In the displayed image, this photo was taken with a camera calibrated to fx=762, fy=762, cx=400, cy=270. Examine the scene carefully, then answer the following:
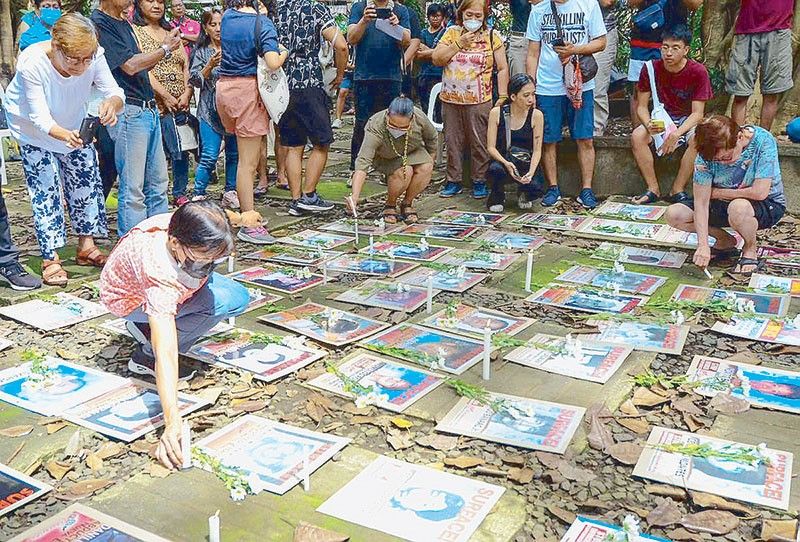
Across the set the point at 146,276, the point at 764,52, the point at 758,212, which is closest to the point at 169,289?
the point at 146,276

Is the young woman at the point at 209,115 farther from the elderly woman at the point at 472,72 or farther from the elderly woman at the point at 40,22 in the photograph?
the elderly woman at the point at 472,72

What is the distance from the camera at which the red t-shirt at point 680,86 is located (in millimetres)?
5641

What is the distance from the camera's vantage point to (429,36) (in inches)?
345

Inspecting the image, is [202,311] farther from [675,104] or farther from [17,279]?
[675,104]

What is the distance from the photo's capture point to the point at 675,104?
5816 millimetres

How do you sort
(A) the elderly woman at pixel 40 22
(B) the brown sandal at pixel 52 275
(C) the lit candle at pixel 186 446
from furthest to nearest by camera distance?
(A) the elderly woman at pixel 40 22
(B) the brown sandal at pixel 52 275
(C) the lit candle at pixel 186 446

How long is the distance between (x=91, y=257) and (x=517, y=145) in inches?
130

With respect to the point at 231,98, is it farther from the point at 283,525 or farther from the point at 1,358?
the point at 283,525

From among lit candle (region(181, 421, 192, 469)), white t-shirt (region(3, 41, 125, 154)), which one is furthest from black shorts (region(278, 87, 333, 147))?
lit candle (region(181, 421, 192, 469))

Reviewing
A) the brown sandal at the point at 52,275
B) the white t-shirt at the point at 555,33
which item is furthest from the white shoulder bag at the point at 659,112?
the brown sandal at the point at 52,275

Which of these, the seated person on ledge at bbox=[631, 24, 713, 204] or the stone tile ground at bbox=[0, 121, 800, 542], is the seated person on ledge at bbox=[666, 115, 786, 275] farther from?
the seated person on ledge at bbox=[631, 24, 713, 204]

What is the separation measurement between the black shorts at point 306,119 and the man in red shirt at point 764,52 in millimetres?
3249

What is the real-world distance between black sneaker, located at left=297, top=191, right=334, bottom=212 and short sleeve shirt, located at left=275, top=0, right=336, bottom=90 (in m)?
0.90

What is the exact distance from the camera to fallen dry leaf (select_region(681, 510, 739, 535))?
7.35 ft
